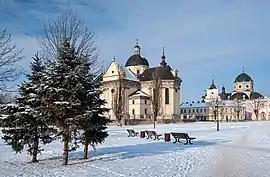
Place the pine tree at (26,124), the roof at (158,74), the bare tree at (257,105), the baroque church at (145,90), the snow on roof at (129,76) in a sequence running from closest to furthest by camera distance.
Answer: the pine tree at (26,124)
the baroque church at (145,90)
the roof at (158,74)
the snow on roof at (129,76)
the bare tree at (257,105)

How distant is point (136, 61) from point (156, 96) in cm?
2678

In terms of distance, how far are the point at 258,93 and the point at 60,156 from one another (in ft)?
420

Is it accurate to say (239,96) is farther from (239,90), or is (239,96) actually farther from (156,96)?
(156,96)

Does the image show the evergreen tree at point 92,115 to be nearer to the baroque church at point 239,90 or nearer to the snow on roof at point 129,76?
A: the snow on roof at point 129,76

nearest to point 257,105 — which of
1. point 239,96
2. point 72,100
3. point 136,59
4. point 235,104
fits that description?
point 235,104

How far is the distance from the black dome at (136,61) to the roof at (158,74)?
6219mm

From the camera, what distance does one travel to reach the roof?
8444 cm

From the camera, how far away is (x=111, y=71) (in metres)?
83.6

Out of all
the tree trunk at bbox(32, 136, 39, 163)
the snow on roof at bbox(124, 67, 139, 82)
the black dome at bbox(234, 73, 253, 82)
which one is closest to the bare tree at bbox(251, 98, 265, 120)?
the black dome at bbox(234, 73, 253, 82)

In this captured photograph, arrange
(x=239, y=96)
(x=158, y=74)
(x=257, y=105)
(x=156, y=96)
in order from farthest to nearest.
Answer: (x=239, y=96), (x=257, y=105), (x=158, y=74), (x=156, y=96)

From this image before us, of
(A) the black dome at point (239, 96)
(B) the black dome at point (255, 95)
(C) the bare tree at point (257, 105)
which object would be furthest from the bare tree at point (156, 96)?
(B) the black dome at point (255, 95)

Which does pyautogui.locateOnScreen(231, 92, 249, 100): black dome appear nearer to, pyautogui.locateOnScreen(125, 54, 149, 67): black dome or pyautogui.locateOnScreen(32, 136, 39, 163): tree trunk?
pyautogui.locateOnScreen(125, 54, 149, 67): black dome

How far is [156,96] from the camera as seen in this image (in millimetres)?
72625

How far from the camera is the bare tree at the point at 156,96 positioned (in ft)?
233
